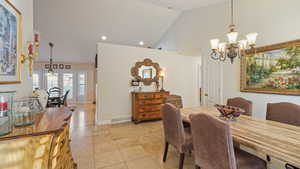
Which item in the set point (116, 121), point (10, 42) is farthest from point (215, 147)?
point (116, 121)

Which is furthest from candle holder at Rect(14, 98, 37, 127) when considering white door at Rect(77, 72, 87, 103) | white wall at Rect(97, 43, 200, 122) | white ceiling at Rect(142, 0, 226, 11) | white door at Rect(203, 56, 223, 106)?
white door at Rect(77, 72, 87, 103)

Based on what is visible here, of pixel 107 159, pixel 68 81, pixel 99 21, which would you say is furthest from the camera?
pixel 68 81

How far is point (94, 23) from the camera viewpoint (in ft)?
18.1

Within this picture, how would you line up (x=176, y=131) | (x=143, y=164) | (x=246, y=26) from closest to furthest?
(x=176, y=131) < (x=143, y=164) < (x=246, y=26)

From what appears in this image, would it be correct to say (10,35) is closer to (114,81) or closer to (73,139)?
(73,139)

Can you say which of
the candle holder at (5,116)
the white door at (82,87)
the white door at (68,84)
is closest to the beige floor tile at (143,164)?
the candle holder at (5,116)

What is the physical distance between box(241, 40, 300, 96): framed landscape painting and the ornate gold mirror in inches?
103

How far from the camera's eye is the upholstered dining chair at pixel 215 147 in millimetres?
1250

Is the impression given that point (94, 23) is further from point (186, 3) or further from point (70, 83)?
point (70, 83)

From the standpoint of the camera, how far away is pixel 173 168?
2160mm

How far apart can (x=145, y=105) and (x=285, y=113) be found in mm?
3171

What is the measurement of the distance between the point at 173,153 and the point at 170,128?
30.8 inches

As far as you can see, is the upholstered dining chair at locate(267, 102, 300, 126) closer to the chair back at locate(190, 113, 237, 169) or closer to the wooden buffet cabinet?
the chair back at locate(190, 113, 237, 169)

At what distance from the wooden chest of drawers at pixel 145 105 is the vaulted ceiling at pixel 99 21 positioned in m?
2.96
